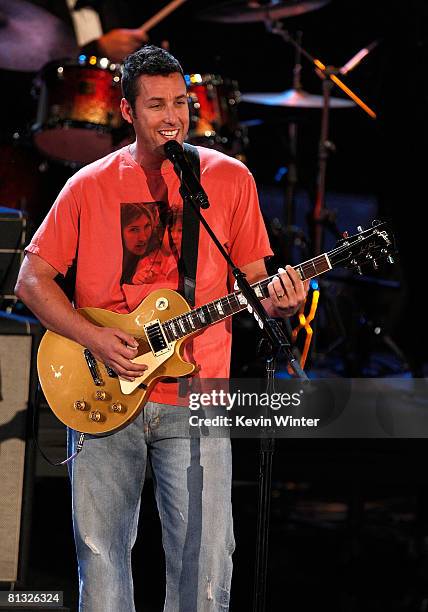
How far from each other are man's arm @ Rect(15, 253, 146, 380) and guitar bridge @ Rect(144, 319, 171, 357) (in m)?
0.06

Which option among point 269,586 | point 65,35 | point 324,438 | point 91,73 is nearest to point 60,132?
point 91,73

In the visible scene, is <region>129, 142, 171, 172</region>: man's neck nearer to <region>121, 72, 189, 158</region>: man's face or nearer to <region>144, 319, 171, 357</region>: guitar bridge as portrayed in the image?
<region>121, 72, 189, 158</region>: man's face

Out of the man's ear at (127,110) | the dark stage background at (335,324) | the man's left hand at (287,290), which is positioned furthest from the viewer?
the dark stage background at (335,324)

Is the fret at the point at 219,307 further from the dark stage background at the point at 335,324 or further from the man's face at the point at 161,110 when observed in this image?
the dark stage background at the point at 335,324

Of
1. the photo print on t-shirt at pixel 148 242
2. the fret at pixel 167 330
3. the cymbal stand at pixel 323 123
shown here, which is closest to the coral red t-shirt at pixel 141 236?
the photo print on t-shirt at pixel 148 242

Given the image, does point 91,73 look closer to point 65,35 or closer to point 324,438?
point 65,35

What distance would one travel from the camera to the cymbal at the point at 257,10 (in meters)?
6.91

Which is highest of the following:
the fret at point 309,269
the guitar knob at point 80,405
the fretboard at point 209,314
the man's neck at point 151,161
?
the man's neck at point 151,161

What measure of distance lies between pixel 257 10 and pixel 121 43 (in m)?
1.12

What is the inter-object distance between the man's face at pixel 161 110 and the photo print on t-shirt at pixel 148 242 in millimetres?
202

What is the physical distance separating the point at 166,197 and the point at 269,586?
2.73m

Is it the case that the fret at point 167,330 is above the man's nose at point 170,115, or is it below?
below

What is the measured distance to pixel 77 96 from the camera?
241 inches

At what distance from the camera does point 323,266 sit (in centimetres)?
309
